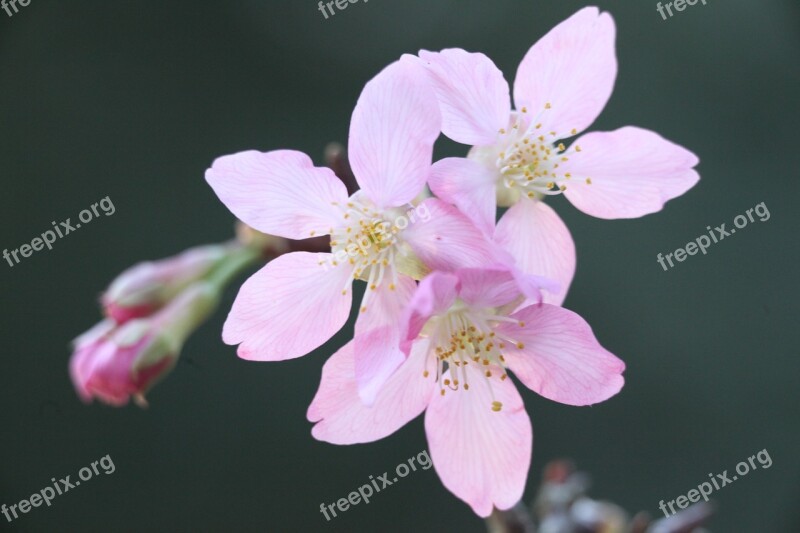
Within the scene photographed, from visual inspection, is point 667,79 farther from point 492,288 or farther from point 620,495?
point 492,288

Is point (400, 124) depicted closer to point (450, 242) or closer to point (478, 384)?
point (450, 242)

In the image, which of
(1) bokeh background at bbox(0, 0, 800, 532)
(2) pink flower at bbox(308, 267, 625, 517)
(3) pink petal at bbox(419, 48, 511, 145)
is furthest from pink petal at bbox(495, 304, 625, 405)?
(1) bokeh background at bbox(0, 0, 800, 532)

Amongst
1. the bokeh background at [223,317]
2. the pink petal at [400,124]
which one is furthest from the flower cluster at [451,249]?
the bokeh background at [223,317]

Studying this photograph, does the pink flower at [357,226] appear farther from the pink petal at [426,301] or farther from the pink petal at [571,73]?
the pink petal at [571,73]

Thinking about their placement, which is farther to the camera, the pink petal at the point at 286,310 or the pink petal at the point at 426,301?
the pink petal at the point at 286,310

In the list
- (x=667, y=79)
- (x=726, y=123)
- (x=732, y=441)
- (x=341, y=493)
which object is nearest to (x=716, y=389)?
(x=732, y=441)

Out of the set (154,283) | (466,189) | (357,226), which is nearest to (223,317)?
(154,283)

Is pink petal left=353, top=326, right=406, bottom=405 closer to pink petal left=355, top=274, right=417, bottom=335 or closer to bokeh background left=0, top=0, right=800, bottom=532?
pink petal left=355, top=274, right=417, bottom=335
